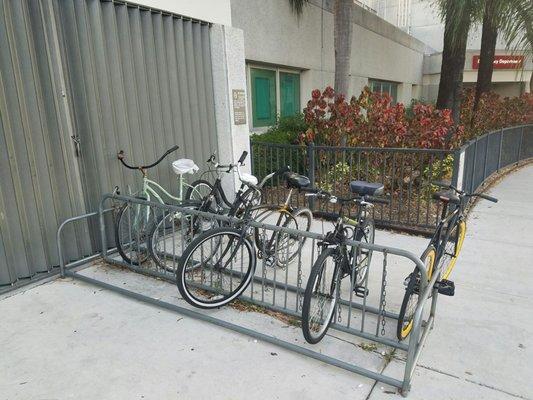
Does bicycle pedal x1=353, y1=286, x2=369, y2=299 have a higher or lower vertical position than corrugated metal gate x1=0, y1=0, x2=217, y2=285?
lower

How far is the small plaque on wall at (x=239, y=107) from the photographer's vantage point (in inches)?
213

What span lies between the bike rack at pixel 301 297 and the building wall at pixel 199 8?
2188mm

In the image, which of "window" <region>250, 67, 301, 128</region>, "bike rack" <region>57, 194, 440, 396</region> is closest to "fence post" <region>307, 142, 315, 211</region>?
"bike rack" <region>57, 194, 440, 396</region>

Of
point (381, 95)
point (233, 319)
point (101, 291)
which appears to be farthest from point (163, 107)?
point (381, 95)

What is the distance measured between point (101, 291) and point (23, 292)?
65 centimetres

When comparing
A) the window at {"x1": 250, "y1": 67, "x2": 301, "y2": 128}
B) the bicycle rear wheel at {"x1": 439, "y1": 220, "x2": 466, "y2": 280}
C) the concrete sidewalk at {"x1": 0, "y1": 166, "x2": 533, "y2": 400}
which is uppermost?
the window at {"x1": 250, "y1": 67, "x2": 301, "y2": 128}

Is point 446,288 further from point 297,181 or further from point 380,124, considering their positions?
point 380,124

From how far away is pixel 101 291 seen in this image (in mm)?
3453

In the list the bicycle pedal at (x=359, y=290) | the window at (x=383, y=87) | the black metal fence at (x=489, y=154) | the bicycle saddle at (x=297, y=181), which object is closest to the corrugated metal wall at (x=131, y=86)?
the bicycle saddle at (x=297, y=181)

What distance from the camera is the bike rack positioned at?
232cm

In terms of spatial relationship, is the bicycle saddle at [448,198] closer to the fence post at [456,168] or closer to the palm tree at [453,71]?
the fence post at [456,168]

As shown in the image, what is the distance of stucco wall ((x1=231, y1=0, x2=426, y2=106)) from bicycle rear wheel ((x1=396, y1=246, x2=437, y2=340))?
5.01 meters

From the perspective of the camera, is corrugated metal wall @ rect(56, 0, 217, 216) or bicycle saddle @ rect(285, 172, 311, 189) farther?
corrugated metal wall @ rect(56, 0, 217, 216)

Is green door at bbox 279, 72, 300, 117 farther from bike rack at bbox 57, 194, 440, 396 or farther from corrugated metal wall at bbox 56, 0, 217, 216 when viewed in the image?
bike rack at bbox 57, 194, 440, 396
